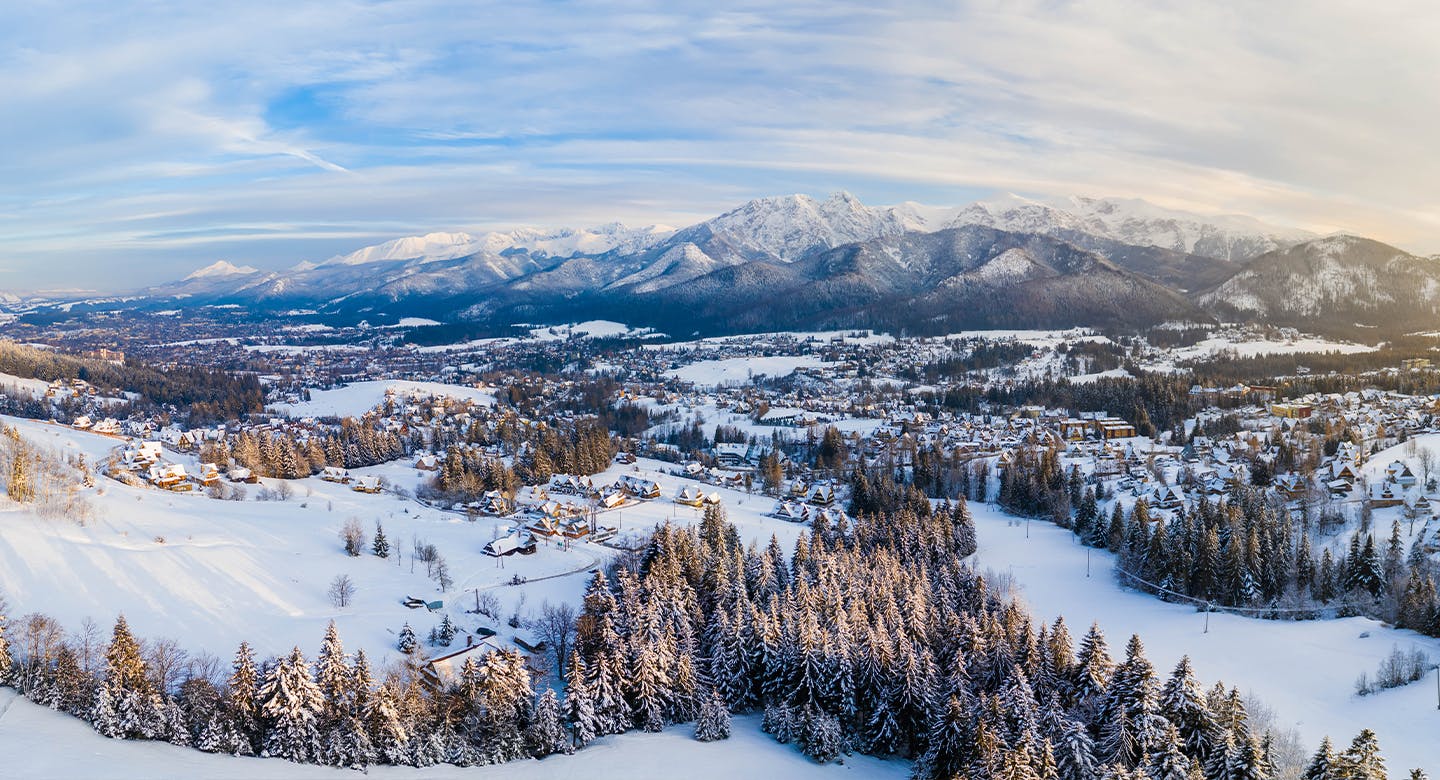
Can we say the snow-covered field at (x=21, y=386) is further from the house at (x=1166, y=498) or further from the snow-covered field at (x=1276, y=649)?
the house at (x=1166, y=498)

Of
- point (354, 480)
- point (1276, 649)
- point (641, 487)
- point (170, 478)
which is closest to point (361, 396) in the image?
point (354, 480)

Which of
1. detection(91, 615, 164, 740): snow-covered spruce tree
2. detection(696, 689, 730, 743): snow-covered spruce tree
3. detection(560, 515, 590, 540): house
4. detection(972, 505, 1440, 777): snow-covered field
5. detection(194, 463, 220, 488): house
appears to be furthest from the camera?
detection(194, 463, 220, 488): house

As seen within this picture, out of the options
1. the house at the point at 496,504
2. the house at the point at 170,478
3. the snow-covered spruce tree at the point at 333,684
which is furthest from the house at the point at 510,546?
the house at the point at 170,478

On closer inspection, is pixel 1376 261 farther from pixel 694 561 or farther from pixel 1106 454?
pixel 694 561

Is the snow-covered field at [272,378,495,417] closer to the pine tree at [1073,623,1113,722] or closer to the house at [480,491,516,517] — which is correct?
the house at [480,491,516,517]

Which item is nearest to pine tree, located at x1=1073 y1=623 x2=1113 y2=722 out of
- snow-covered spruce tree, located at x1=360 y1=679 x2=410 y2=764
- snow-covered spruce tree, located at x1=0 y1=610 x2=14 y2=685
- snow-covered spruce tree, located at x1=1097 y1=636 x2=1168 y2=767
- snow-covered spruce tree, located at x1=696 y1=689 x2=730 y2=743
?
snow-covered spruce tree, located at x1=1097 y1=636 x2=1168 y2=767

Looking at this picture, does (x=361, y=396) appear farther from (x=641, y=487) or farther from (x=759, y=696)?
(x=759, y=696)
